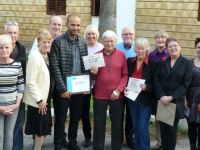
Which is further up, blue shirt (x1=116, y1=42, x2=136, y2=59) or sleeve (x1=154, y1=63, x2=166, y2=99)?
blue shirt (x1=116, y1=42, x2=136, y2=59)

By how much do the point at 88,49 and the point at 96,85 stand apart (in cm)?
61

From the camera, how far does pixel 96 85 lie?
5793mm

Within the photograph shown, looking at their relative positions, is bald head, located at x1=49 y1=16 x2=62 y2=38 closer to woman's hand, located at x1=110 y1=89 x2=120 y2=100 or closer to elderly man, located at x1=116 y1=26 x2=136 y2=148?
elderly man, located at x1=116 y1=26 x2=136 y2=148

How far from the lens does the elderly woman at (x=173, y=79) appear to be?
541cm

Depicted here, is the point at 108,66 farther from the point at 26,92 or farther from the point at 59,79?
the point at 26,92

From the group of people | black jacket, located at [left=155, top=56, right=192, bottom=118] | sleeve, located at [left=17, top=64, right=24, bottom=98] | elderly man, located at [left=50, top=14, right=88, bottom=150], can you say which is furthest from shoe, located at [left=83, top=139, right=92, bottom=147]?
sleeve, located at [left=17, top=64, right=24, bottom=98]

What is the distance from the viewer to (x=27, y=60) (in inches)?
221

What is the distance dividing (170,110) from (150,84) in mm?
449

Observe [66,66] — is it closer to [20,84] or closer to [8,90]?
[20,84]

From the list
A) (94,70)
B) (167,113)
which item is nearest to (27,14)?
(94,70)

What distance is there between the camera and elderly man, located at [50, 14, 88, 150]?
18.5 feet

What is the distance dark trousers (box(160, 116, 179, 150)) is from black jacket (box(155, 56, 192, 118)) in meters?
0.20

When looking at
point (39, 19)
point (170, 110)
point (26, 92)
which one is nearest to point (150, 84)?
point (170, 110)

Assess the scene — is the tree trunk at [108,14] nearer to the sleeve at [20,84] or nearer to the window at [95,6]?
the sleeve at [20,84]
